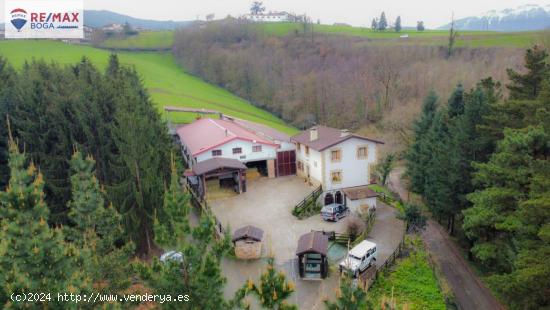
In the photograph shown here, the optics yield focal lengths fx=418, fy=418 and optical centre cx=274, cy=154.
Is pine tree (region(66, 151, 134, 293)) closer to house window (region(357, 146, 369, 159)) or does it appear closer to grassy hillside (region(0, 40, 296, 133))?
house window (region(357, 146, 369, 159))

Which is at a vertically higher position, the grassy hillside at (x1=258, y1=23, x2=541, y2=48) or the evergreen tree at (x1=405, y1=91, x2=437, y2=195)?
the grassy hillside at (x1=258, y1=23, x2=541, y2=48)

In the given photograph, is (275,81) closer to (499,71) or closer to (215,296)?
(499,71)

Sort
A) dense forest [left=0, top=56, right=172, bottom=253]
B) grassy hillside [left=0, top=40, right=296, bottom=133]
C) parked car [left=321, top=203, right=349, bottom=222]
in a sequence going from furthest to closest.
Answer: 1. grassy hillside [left=0, top=40, right=296, bottom=133]
2. parked car [left=321, top=203, right=349, bottom=222]
3. dense forest [left=0, top=56, right=172, bottom=253]

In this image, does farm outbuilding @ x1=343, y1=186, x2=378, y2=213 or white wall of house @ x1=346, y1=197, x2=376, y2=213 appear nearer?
farm outbuilding @ x1=343, y1=186, x2=378, y2=213

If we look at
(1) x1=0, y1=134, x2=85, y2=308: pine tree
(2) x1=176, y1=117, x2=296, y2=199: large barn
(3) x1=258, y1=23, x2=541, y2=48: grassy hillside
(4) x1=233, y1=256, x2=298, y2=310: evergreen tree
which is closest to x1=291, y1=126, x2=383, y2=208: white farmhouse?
(2) x1=176, y1=117, x2=296, y2=199: large barn

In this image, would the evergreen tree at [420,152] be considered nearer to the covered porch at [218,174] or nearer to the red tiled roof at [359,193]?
the red tiled roof at [359,193]

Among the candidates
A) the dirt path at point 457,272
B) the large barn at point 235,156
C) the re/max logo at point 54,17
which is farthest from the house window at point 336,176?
the re/max logo at point 54,17
